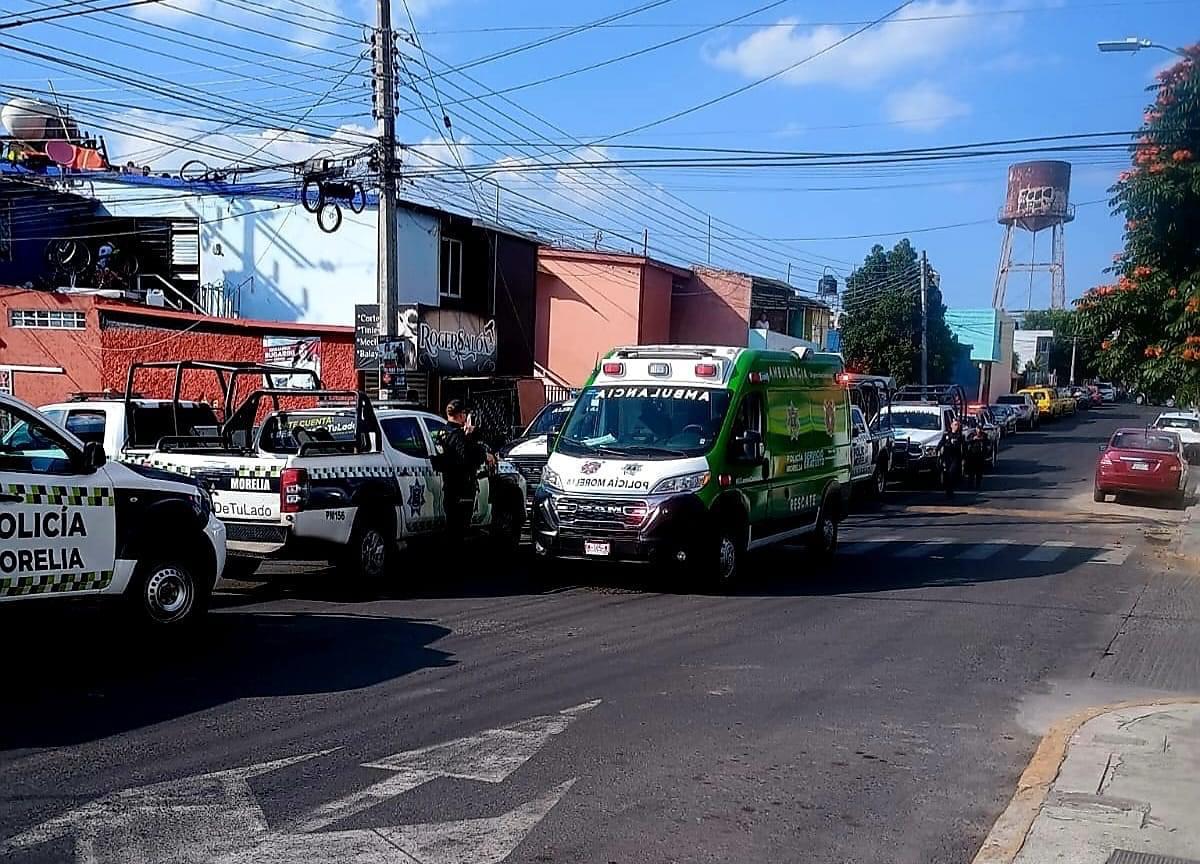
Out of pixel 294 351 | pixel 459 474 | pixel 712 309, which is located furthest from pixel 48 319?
pixel 712 309

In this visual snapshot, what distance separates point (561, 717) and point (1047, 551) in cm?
1158

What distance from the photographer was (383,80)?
59.9 feet

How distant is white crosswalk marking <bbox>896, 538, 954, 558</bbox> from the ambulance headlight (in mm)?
5145

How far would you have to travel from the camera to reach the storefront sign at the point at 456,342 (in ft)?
87.1

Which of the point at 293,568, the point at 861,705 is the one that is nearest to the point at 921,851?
the point at 861,705

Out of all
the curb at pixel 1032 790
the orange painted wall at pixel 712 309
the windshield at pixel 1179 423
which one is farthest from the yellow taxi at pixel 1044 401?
the curb at pixel 1032 790

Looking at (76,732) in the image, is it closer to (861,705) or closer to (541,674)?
(541,674)

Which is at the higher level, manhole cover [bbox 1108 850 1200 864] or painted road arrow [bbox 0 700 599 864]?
painted road arrow [bbox 0 700 599 864]

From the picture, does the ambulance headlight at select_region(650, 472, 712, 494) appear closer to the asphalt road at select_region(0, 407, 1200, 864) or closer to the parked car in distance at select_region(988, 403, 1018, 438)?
the asphalt road at select_region(0, 407, 1200, 864)

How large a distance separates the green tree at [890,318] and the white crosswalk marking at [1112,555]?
32.8 m

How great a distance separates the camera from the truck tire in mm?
11348

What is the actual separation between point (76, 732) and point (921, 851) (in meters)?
4.54

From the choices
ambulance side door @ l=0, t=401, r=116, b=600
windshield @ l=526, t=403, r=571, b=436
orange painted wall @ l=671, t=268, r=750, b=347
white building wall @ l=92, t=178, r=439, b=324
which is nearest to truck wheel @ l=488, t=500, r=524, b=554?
windshield @ l=526, t=403, r=571, b=436

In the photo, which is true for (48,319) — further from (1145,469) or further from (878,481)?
(1145,469)
